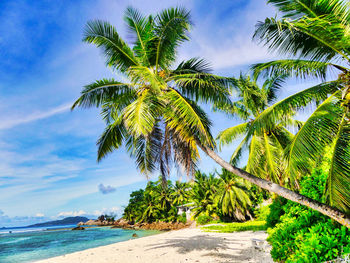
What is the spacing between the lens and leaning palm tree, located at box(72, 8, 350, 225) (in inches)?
247

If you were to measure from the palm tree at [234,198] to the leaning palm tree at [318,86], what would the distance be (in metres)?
19.4

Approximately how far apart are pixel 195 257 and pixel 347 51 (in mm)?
8170

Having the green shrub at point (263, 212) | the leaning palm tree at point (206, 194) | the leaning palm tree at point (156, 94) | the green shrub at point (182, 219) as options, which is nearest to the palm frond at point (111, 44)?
the leaning palm tree at point (156, 94)

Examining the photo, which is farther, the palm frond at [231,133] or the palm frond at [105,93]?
the palm frond at [231,133]

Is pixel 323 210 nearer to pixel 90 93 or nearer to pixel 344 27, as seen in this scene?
pixel 344 27

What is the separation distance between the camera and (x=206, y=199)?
29.1 m

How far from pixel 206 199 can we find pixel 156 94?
2491 cm

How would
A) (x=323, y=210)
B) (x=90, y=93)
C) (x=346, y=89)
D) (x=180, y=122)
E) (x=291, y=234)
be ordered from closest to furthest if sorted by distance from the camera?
(x=323, y=210), (x=346, y=89), (x=291, y=234), (x=180, y=122), (x=90, y=93)

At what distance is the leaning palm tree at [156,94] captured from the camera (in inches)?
247

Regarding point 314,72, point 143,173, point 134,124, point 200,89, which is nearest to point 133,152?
point 143,173

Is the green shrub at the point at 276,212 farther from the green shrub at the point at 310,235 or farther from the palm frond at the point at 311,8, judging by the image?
the palm frond at the point at 311,8

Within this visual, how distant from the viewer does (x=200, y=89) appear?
287 inches

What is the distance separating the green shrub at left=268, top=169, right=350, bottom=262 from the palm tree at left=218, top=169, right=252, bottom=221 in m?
18.4

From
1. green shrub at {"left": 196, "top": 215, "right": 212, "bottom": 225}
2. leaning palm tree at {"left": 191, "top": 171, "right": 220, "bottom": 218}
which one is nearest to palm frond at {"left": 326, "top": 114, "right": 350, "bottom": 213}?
leaning palm tree at {"left": 191, "top": 171, "right": 220, "bottom": 218}
